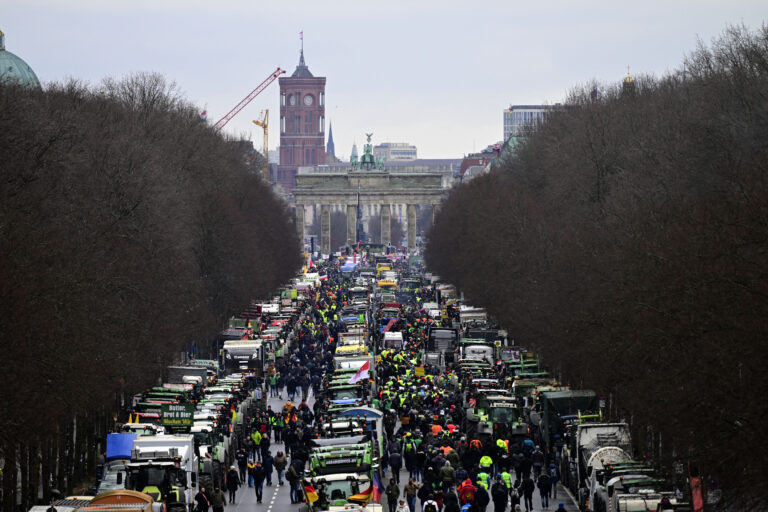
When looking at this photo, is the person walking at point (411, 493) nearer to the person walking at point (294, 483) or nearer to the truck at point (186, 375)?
the person walking at point (294, 483)

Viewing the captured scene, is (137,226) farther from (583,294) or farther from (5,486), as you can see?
(5,486)

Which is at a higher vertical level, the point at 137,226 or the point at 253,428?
the point at 137,226

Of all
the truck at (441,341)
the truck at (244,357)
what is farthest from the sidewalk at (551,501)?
the truck at (441,341)

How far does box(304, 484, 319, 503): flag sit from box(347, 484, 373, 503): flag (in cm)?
82

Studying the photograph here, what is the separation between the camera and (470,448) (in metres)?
48.7

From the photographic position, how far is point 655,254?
47.0 m

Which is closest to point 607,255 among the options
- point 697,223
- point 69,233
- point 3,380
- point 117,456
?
point 697,223

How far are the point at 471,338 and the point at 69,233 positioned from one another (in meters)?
31.7

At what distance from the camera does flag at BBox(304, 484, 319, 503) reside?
123 feet

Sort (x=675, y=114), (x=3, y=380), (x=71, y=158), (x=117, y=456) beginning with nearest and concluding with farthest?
(x=3, y=380) < (x=117, y=456) < (x=71, y=158) < (x=675, y=114)

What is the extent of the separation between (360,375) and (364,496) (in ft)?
77.2

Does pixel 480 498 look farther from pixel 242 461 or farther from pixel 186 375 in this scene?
pixel 186 375

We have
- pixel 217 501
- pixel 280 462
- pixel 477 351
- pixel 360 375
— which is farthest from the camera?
pixel 477 351

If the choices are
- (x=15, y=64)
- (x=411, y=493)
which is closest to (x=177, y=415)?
(x=411, y=493)
